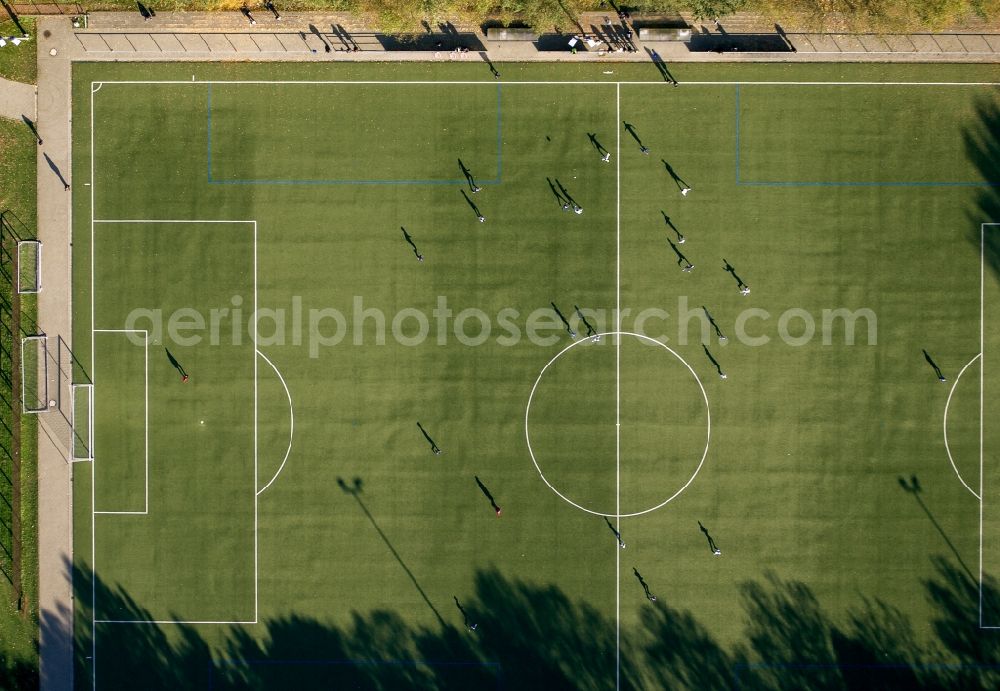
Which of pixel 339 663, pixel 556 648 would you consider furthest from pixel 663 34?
pixel 339 663

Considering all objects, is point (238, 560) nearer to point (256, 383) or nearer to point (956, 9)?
point (256, 383)

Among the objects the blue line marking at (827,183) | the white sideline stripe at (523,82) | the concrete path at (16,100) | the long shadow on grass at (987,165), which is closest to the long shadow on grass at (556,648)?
the long shadow on grass at (987,165)

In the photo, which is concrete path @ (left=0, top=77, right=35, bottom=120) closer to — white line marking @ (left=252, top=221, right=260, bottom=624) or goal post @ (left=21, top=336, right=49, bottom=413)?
goal post @ (left=21, top=336, right=49, bottom=413)

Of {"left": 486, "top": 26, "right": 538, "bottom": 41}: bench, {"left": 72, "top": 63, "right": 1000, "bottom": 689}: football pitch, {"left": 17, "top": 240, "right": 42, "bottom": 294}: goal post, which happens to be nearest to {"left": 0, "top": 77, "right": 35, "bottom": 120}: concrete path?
{"left": 72, "top": 63, "right": 1000, "bottom": 689}: football pitch

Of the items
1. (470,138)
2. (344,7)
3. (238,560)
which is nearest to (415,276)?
(470,138)

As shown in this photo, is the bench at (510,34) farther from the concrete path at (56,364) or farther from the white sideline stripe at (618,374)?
the concrete path at (56,364)

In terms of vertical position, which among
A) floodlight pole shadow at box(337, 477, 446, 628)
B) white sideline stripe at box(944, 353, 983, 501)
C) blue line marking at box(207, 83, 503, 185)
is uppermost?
blue line marking at box(207, 83, 503, 185)

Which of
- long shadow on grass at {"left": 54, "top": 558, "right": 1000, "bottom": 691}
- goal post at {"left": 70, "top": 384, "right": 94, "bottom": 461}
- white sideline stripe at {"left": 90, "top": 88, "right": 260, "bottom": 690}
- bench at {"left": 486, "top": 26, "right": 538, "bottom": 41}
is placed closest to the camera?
long shadow on grass at {"left": 54, "top": 558, "right": 1000, "bottom": 691}
